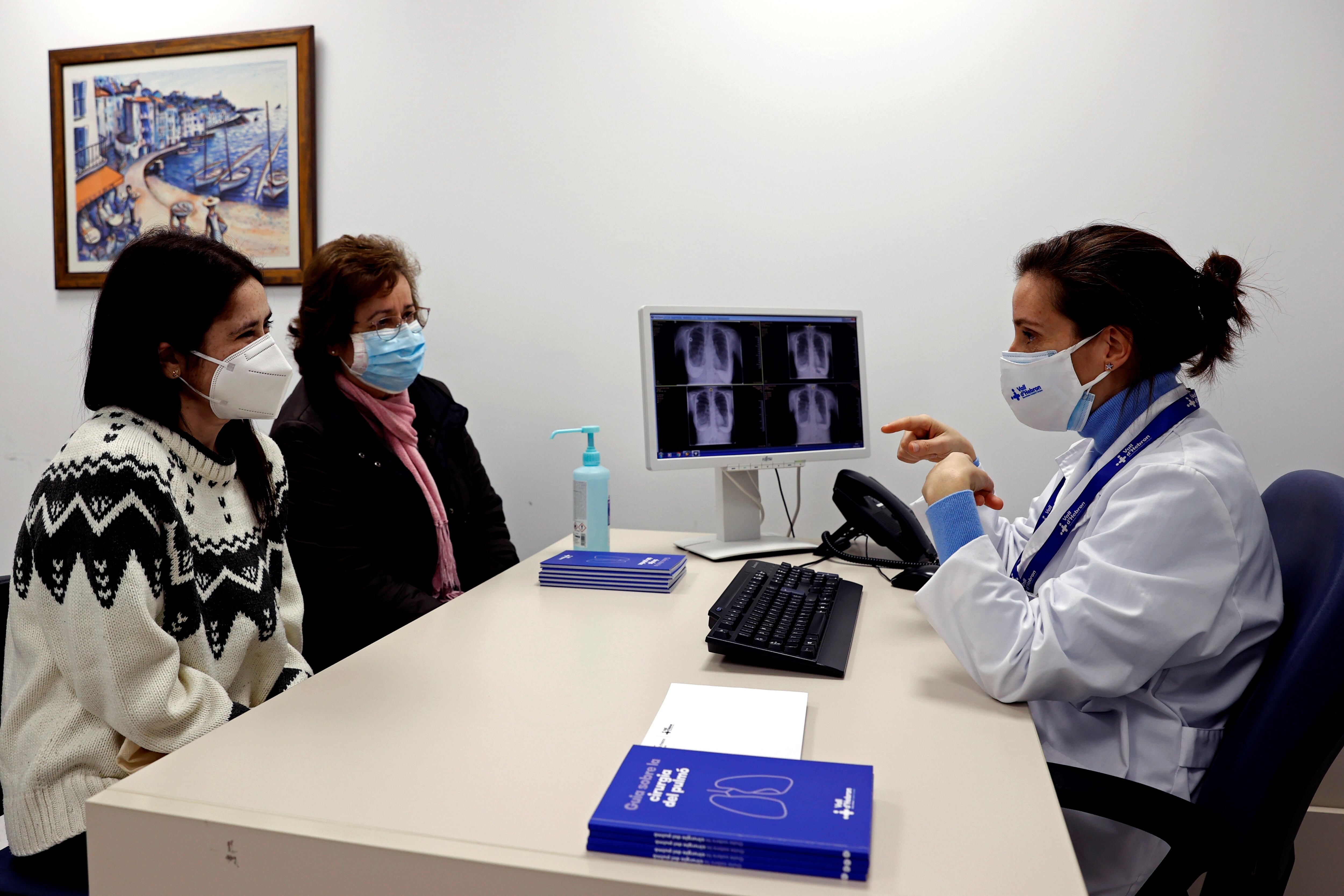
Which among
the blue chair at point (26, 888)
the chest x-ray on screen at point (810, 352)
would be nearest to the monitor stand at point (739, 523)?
the chest x-ray on screen at point (810, 352)

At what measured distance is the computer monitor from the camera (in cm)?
183

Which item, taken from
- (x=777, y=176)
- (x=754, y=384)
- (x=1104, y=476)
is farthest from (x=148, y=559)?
(x=777, y=176)

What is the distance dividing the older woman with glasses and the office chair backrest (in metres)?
1.33

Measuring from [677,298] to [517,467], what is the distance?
628 millimetres

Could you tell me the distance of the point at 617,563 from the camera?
158 cm

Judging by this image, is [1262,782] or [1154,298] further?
[1154,298]

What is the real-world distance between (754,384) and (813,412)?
157 millimetres

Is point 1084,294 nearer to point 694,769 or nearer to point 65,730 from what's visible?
point 694,769

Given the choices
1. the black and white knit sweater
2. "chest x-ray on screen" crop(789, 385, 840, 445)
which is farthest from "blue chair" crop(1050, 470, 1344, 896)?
the black and white knit sweater

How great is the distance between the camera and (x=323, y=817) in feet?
2.45

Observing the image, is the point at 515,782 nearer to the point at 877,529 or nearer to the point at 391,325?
the point at 877,529

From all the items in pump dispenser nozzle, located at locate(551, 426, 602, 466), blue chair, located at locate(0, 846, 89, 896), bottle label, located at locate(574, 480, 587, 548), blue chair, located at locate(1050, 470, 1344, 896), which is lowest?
blue chair, located at locate(0, 846, 89, 896)

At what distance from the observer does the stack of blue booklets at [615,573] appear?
153cm

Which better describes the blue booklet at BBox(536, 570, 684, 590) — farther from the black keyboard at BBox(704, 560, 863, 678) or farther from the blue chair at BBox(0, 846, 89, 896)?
the blue chair at BBox(0, 846, 89, 896)
